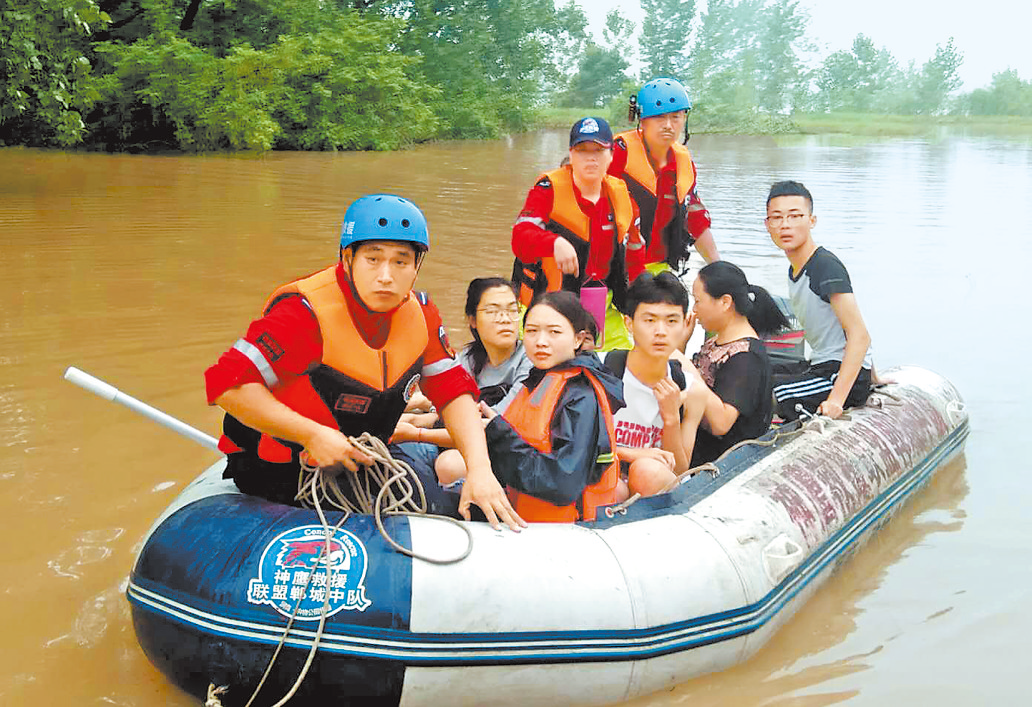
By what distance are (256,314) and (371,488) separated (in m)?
4.55

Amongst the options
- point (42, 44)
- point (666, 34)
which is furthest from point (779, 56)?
point (42, 44)

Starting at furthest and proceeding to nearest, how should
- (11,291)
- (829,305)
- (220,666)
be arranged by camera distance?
1. (11,291)
2. (829,305)
3. (220,666)

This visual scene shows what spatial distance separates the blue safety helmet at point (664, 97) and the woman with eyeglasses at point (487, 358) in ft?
4.36

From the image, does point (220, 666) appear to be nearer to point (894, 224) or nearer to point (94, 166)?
point (894, 224)

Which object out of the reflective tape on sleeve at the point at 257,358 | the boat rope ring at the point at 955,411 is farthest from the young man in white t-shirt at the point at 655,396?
the boat rope ring at the point at 955,411

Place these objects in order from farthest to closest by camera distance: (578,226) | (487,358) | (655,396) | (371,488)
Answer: (578,226) → (487,358) → (655,396) → (371,488)

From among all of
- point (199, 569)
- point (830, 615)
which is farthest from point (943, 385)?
point (199, 569)

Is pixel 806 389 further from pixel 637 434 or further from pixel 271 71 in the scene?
pixel 271 71

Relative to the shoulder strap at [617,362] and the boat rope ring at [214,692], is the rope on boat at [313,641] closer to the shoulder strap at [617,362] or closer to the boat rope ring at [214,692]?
the boat rope ring at [214,692]

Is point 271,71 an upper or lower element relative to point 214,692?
upper

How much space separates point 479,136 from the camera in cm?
2781

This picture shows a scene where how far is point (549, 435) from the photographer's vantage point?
118 inches

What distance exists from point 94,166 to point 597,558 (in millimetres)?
14721

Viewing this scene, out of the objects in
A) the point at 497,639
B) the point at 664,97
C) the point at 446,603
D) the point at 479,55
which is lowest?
the point at 497,639
